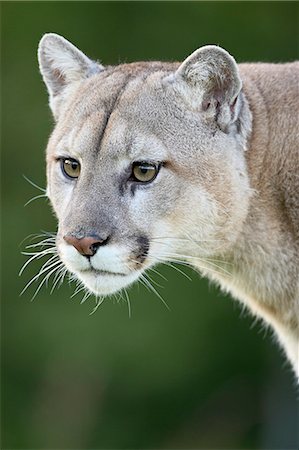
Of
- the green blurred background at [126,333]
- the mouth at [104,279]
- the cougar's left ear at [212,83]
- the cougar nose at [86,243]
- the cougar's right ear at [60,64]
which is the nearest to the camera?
the cougar nose at [86,243]

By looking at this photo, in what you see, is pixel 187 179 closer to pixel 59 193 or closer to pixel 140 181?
pixel 140 181

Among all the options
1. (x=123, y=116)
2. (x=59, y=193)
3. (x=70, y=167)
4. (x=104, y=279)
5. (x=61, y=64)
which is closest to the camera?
(x=104, y=279)

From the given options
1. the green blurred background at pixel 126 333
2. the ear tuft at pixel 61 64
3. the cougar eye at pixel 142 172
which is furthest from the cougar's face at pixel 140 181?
the green blurred background at pixel 126 333

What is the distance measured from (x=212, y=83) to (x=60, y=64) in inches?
51.9

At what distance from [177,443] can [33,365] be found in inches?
97.3

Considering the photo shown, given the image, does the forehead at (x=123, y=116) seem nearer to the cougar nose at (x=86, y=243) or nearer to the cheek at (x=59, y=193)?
the cheek at (x=59, y=193)

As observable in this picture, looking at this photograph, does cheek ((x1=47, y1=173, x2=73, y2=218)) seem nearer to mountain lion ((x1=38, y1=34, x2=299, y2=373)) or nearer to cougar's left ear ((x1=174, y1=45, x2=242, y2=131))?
mountain lion ((x1=38, y1=34, x2=299, y2=373))

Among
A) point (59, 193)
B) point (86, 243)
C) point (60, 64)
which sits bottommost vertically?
point (86, 243)

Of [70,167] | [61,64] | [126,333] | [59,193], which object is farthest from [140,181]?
[126,333]

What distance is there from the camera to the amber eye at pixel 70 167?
755 cm

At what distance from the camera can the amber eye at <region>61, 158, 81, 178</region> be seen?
755cm

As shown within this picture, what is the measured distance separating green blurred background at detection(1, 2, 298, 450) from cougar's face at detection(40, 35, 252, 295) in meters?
8.91

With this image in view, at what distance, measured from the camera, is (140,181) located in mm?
7254

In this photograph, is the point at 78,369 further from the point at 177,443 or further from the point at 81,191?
the point at 81,191
